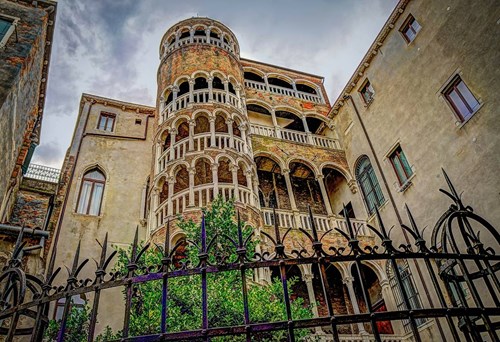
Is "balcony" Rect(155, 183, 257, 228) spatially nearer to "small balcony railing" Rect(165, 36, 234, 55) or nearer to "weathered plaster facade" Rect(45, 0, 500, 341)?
"weathered plaster facade" Rect(45, 0, 500, 341)

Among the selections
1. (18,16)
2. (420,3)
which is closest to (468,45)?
(420,3)

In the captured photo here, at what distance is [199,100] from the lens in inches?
671

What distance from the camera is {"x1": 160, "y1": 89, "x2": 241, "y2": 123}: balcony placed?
659 inches

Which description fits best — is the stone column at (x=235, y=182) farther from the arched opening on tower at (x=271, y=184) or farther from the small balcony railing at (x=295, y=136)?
the small balcony railing at (x=295, y=136)

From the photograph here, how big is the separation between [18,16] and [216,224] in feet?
31.0

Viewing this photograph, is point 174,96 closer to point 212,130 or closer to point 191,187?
point 212,130

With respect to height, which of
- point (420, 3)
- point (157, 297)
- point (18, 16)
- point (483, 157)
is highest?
point (420, 3)

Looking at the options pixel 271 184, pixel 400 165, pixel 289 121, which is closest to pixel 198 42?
pixel 289 121

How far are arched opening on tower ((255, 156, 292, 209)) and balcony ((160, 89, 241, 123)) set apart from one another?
3011 mm

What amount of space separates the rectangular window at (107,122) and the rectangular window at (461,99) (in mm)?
15627

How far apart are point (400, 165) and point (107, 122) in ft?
48.0

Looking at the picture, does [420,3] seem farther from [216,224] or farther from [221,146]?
[216,224]

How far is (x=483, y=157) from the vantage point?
37.4 ft

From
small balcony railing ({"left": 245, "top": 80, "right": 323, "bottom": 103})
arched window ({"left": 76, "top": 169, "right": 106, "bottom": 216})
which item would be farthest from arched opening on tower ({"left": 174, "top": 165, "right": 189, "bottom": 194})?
small balcony railing ({"left": 245, "top": 80, "right": 323, "bottom": 103})
